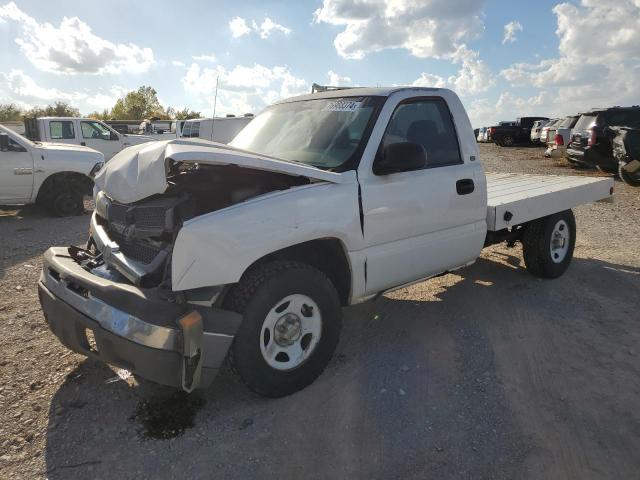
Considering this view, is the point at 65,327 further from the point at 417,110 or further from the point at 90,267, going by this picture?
the point at 417,110

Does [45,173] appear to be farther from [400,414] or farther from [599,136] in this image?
[599,136]

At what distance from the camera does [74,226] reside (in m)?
8.66

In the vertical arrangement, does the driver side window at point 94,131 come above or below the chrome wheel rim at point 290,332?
above

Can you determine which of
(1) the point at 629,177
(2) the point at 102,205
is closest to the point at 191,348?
(2) the point at 102,205

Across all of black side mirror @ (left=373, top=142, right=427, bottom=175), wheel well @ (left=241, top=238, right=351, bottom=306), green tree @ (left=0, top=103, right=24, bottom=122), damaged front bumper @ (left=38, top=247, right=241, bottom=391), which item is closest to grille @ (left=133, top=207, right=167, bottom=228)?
damaged front bumper @ (left=38, top=247, right=241, bottom=391)

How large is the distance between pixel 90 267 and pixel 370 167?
1994 mm

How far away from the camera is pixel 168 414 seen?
3082 millimetres

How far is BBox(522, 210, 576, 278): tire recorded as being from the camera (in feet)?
17.6

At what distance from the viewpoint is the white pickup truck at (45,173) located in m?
8.88

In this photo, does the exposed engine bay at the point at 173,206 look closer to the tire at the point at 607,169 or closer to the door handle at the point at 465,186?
the door handle at the point at 465,186

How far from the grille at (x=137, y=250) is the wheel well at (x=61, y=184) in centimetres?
704

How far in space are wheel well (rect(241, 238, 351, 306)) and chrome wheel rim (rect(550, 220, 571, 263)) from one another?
119 inches

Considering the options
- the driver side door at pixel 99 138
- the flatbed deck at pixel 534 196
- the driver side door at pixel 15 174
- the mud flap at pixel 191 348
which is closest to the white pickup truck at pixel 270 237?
Answer: the mud flap at pixel 191 348

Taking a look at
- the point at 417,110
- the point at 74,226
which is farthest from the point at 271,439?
the point at 74,226
